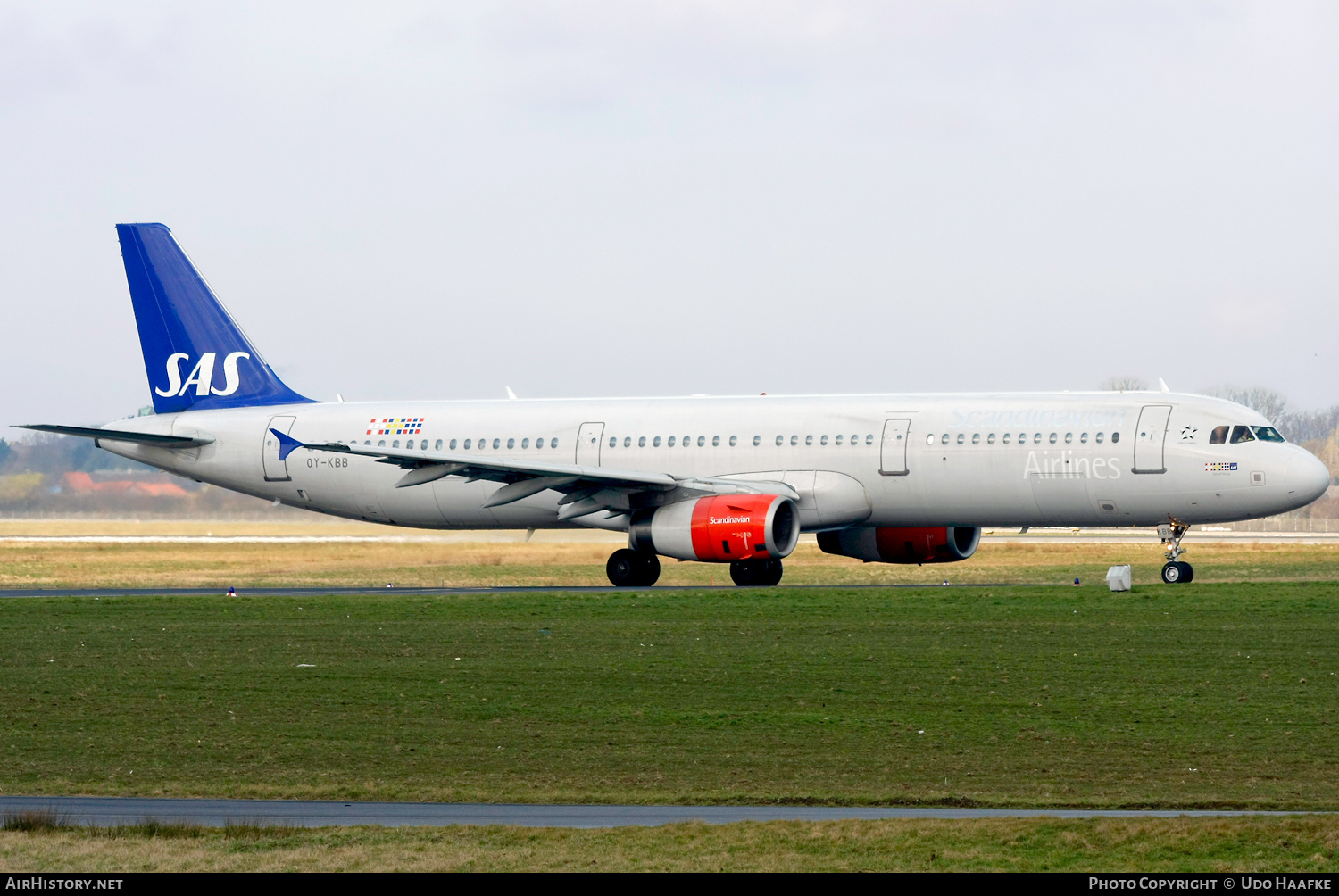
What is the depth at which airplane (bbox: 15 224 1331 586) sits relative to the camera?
3300 cm

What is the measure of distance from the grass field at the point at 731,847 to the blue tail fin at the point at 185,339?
3184 centimetres

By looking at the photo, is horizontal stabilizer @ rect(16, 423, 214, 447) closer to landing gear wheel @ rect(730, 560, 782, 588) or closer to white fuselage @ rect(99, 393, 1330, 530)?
white fuselage @ rect(99, 393, 1330, 530)

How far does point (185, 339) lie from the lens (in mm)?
42094

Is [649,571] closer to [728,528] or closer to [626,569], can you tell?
[626,569]

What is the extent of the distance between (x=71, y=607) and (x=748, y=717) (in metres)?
17.9

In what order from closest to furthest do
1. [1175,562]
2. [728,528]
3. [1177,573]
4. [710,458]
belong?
[728,528] < [1177,573] < [1175,562] < [710,458]

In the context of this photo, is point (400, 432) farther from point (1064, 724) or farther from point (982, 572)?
point (1064, 724)

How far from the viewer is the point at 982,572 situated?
41.6 metres

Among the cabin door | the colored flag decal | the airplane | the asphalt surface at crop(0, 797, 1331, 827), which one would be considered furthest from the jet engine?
the asphalt surface at crop(0, 797, 1331, 827)

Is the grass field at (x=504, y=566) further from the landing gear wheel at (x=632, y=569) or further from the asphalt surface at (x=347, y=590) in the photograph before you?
the landing gear wheel at (x=632, y=569)

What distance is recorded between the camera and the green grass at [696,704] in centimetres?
1366

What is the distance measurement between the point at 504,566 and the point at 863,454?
1416 centimetres

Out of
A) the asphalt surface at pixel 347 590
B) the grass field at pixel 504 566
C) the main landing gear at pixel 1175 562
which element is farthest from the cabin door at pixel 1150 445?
the grass field at pixel 504 566

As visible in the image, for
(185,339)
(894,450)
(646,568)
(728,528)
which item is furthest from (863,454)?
(185,339)
